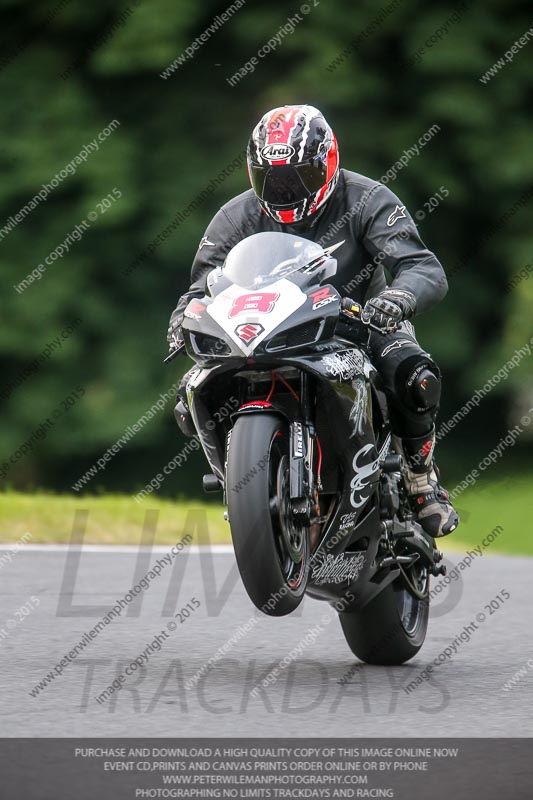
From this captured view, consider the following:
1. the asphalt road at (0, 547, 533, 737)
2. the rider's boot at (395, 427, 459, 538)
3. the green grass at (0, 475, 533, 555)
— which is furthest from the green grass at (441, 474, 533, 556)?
the rider's boot at (395, 427, 459, 538)

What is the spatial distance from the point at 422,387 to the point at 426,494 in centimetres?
57

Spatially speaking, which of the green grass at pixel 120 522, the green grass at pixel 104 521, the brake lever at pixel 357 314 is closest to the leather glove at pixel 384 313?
the brake lever at pixel 357 314

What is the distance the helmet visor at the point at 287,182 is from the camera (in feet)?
16.2

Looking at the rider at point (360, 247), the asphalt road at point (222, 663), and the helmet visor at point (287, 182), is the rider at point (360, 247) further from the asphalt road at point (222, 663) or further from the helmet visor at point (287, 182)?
the asphalt road at point (222, 663)

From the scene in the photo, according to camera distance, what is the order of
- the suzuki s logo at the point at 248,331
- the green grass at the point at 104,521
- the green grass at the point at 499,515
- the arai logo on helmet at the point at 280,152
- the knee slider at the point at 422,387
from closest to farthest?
1. the suzuki s logo at the point at 248,331
2. the arai logo on helmet at the point at 280,152
3. the knee slider at the point at 422,387
4. the green grass at the point at 104,521
5. the green grass at the point at 499,515

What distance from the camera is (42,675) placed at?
192 inches

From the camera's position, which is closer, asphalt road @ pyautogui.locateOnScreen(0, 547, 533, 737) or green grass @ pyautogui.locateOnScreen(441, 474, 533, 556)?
asphalt road @ pyautogui.locateOnScreen(0, 547, 533, 737)

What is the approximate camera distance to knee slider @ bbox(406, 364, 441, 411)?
507 centimetres

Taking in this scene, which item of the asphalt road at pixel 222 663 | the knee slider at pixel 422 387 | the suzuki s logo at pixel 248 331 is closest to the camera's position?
the asphalt road at pixel 222 663

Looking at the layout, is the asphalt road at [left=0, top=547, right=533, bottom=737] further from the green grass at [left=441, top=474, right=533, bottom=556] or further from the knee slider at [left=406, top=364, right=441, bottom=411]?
the green grass at [left=441, top=474, right=533, bottom=556]

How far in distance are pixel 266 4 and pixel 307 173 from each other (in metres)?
10.6

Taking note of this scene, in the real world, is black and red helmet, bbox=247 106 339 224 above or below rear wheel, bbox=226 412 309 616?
above

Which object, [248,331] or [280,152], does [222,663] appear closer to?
[248,331]

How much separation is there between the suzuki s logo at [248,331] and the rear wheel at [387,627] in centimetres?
137
